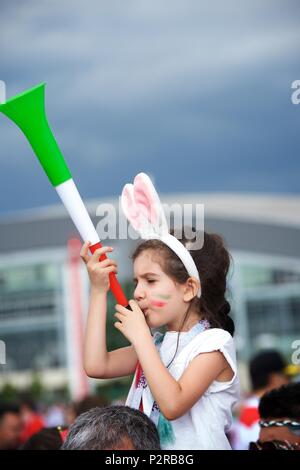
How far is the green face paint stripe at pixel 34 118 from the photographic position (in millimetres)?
2078

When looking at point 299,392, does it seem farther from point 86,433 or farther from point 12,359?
point 12,359

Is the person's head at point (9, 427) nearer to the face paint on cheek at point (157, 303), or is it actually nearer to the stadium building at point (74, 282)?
the face paint on cheek at point (157, 303)

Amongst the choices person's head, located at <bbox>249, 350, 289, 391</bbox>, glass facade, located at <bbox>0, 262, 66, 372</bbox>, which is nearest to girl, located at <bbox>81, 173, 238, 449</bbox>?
person's head, located at <bbox>249, 350, 289, 391</bbox>

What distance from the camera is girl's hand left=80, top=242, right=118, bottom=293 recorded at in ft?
7.31

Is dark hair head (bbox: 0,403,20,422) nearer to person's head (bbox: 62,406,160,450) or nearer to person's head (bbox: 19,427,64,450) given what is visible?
person's head (bbox: 19,427,64,450)

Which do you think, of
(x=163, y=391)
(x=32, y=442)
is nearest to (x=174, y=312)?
(x=163, y=391)

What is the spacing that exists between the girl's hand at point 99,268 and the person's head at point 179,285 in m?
0.09

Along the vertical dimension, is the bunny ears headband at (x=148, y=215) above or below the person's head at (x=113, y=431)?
above

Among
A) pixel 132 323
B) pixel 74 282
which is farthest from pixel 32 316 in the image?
pixel 132 323

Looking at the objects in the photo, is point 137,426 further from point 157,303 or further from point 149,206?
point 149,206

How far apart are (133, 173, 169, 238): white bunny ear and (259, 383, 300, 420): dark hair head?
33.0 inches

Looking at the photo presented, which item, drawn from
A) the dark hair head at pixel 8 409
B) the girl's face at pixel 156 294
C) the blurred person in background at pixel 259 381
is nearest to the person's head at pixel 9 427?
the dark hair head at pixel 8 409

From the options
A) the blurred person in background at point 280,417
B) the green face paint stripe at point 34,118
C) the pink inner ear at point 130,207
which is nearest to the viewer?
the green face paint stripe at point 34,118

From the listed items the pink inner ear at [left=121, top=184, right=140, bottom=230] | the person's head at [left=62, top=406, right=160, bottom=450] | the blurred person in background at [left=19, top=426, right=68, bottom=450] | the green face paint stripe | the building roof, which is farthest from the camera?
the building roof
